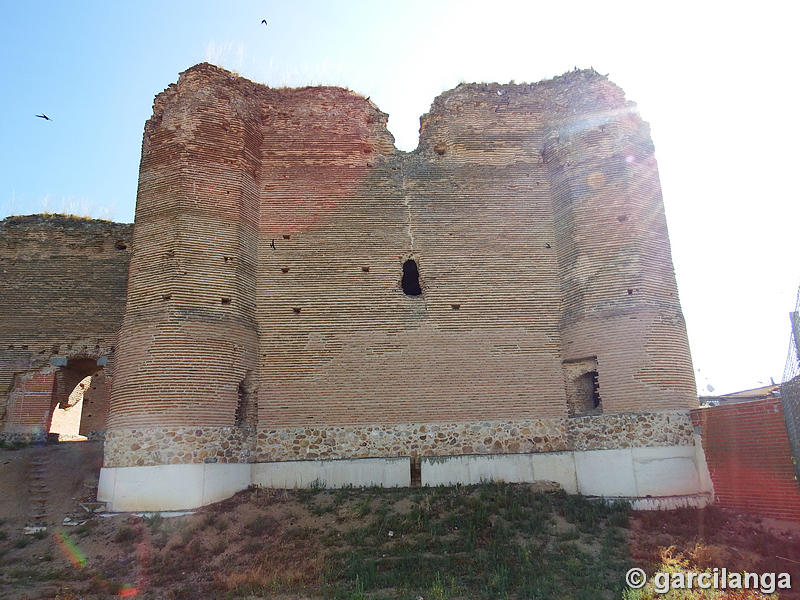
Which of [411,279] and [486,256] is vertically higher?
[486,256]

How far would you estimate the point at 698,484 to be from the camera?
10680mm

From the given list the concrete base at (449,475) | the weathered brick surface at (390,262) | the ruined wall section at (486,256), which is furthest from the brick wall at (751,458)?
the ruined wall section at (486,256)

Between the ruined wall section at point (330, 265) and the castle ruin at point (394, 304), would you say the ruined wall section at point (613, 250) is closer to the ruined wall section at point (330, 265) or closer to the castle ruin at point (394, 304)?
the castle ruin at point (394, 304)

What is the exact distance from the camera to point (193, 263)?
1161 centimetres

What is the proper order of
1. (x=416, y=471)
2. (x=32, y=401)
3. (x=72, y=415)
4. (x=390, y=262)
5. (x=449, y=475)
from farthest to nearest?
(x=72, y=415) < (x=32, y=401) < (x=390, y=262) < (x=416, y=471) < (x=449, y=475)

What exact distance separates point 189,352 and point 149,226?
292cm

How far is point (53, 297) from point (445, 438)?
9888mm

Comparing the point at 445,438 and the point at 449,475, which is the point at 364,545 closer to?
the point at 449,475

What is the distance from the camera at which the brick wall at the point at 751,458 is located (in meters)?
9.01

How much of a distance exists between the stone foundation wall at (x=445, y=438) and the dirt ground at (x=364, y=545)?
79cm

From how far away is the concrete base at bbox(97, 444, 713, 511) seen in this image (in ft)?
33.4

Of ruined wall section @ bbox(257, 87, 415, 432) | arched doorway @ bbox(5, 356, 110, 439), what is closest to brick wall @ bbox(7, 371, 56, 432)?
arched doorway @ bbox(5, 356, 110, 439)

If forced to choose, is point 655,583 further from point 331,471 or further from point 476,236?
point 476,236

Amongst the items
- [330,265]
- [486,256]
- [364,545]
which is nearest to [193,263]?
[330,265]
